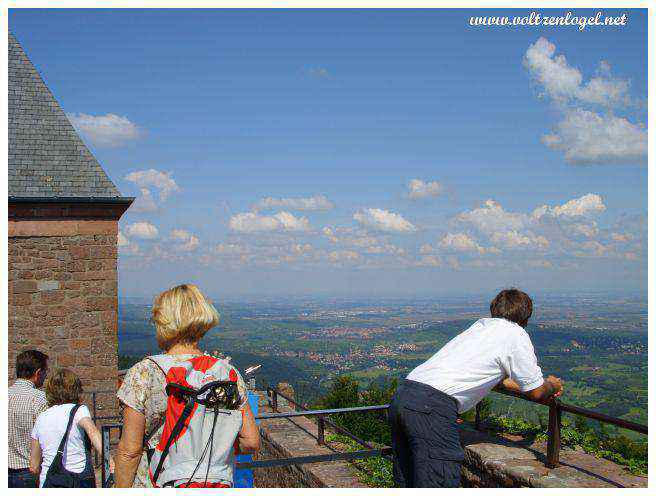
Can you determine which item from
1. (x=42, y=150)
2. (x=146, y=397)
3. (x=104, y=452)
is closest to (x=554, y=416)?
(x=146, y=397)

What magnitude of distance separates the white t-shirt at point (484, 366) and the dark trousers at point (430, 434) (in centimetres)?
6

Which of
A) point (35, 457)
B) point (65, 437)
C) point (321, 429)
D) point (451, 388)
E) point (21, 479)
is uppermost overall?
point (451, 388)

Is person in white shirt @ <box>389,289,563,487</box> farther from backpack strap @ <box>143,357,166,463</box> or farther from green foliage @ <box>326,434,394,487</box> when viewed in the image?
green foliage @ <box>326,434,394,487</box>

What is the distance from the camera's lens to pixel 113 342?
35.4 feet

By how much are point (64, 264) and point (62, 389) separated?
6.92 meters

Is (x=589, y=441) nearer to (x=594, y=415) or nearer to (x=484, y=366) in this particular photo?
(x=594, y=415)

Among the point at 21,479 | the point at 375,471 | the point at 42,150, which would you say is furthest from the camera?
the point at 42,150

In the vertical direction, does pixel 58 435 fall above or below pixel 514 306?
below

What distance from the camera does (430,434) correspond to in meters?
3.49

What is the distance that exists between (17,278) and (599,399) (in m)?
16.6

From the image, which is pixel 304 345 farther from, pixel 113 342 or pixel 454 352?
pixel 454 352

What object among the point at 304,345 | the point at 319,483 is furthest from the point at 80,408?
the point at 304,345

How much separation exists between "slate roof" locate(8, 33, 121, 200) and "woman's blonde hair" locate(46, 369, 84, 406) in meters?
6.94

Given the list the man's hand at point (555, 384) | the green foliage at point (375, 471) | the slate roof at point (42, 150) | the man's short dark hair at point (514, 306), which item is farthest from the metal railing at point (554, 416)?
the slate roof at point (42, 150)
